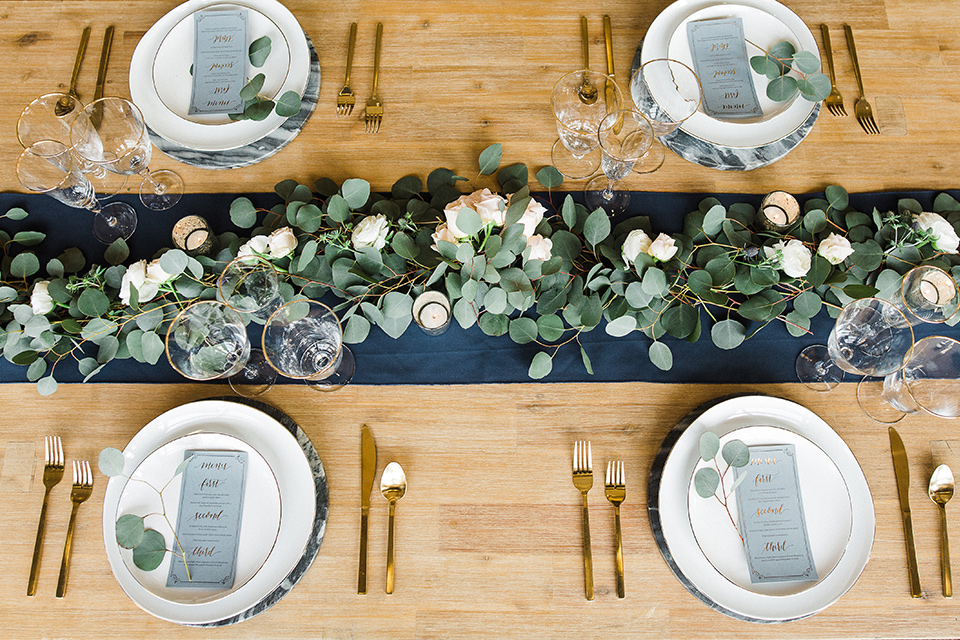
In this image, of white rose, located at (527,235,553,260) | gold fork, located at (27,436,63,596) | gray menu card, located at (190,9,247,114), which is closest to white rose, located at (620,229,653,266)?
white rose, located at (527,235,553,260)

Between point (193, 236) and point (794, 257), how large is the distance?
125 cm

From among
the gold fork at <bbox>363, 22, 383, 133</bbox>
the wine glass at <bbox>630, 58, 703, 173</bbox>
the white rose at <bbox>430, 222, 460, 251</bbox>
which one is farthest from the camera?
the gold fork at <bbox>363, 22, 383, 133</bbox>

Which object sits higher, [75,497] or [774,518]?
[75,497]

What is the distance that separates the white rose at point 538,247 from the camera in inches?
39.2

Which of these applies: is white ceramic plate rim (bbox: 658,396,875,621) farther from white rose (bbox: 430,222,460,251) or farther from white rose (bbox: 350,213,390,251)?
white rose (bbox: 350,213,390,251)

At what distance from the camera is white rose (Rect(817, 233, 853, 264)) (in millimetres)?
1051

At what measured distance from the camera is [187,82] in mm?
1281

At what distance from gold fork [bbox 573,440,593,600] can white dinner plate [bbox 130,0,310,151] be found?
3.30ft

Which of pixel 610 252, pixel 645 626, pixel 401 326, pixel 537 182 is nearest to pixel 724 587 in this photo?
pixel 645 626

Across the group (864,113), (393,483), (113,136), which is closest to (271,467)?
(393,483)

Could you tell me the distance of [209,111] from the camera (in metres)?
1.26

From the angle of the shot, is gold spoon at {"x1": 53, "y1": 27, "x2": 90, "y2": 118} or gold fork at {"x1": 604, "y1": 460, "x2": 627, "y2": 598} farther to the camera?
gold spoon at {"x1": 53, "y1": 27, "x2": 90, "y2": 118}

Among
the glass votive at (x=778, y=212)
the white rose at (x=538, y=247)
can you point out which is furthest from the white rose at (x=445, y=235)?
the glass votive at (x=778, y=212)

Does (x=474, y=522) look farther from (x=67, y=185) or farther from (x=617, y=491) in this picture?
(x=67, y=185)
